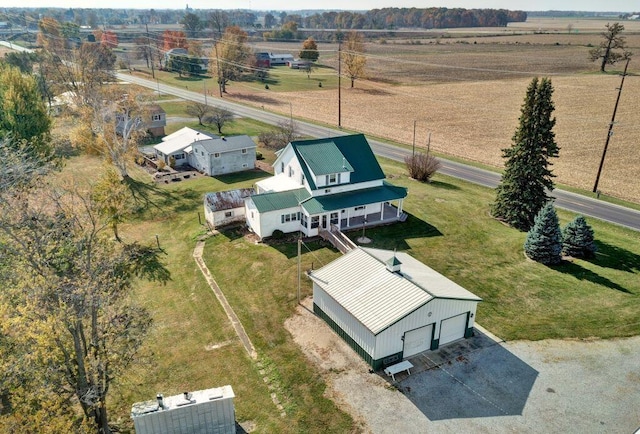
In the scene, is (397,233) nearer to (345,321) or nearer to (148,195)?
(345,321)

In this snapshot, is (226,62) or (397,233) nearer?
(397,233)

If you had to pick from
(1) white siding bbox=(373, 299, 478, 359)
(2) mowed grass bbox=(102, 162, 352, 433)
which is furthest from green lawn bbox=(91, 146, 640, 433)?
(1) white siding bbox=(373, 299, 478, 359)

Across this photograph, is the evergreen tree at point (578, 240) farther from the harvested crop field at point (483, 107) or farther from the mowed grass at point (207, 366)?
the mowed grass at point (207, 366)

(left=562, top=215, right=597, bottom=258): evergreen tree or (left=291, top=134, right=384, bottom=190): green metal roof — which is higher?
(left=291, top=134, right=384, bottom=190): green metal roof

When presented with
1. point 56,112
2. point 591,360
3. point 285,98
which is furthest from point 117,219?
point 285,98

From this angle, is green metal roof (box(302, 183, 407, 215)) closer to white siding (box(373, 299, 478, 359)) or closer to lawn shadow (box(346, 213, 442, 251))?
lawn shadow (box(346, 213, 442, 251))

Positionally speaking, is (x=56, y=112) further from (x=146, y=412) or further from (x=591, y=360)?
(x=591, y=360)

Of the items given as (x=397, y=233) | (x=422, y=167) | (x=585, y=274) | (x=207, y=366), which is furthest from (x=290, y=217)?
(x=585, y=274)

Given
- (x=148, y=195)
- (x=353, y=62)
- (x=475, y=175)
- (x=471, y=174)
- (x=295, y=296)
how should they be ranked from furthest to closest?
(x=353, y=62) < (x=471, y=174) < (x=475, y=175) < (x=148, y=195) < (x=295, y=296)
